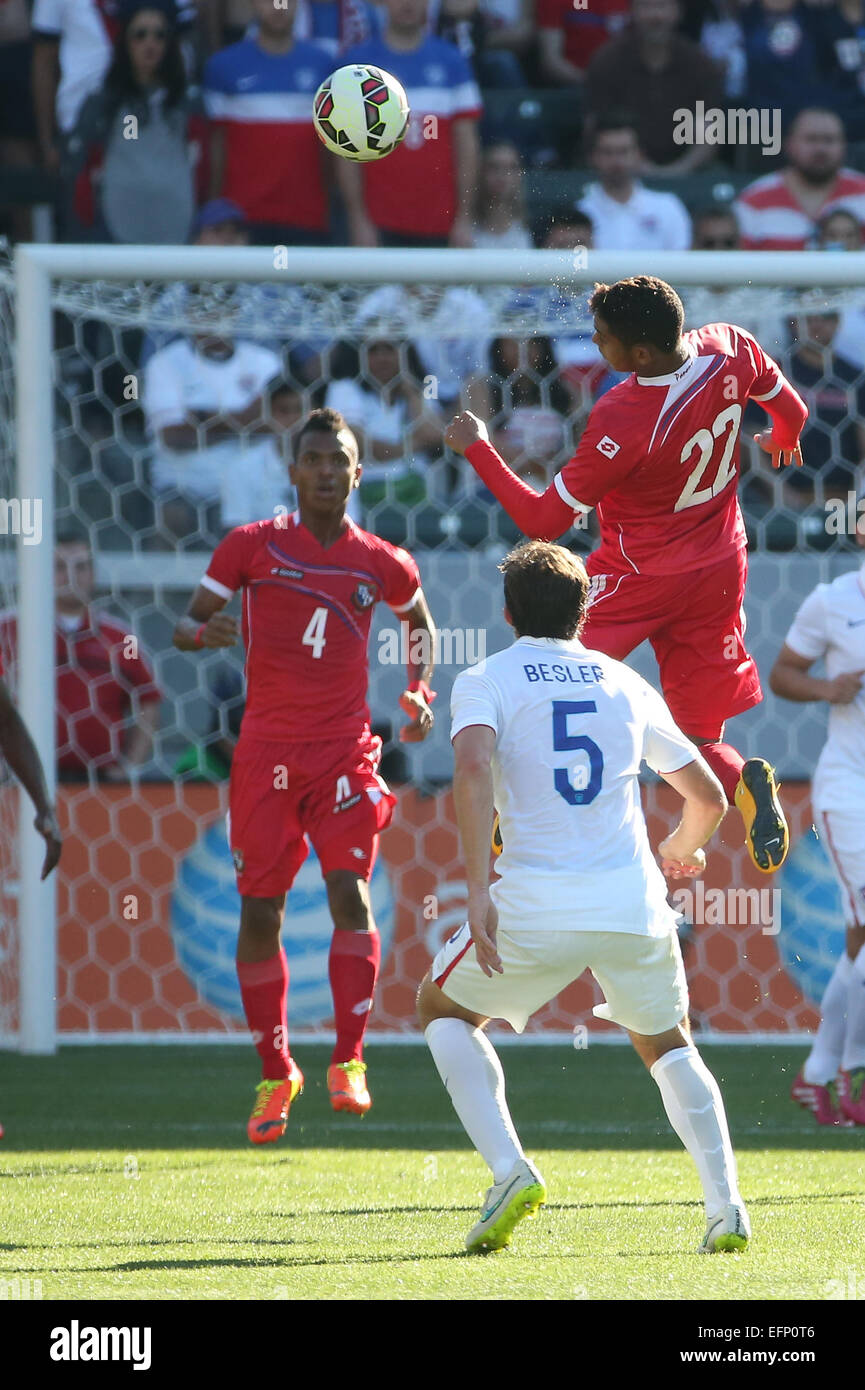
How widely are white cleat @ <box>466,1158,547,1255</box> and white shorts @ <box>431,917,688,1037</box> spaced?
12.4 inches

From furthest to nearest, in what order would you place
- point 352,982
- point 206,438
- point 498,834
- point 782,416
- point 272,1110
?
1. point 206,438
2. point 352,982
3. point 272,1110
4. point 782,416
5. point 498,834

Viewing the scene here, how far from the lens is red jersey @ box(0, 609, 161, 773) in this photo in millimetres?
8867

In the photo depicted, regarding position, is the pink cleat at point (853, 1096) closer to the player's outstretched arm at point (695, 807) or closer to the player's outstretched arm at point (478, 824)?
the player's outstretched arm at point (695, 807)

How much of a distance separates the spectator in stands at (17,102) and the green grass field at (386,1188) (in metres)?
5.73

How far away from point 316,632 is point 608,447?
1.76m

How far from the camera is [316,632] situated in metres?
6.50

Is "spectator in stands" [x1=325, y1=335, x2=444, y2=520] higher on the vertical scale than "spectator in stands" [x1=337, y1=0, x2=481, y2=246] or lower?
lower

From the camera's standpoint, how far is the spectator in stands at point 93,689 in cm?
884

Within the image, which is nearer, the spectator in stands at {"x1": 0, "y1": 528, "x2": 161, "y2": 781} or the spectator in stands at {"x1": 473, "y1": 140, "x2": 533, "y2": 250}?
the spectator in stands at {"x1": 0, "y1": 528, "x2": 161, "y2": 781}

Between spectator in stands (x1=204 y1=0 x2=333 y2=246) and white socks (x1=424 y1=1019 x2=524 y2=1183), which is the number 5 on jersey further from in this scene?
spectator in stands (x1=204 y1=0 x2=333 y2=246)

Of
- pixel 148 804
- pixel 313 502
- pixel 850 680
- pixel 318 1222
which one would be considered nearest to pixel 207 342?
pixel 148 804

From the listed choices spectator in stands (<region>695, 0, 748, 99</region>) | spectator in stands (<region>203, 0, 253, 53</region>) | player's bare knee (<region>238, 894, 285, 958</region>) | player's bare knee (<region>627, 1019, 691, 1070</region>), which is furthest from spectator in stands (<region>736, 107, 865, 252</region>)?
player's bare knee (<region>627, 1019, 691, 1070</region>)

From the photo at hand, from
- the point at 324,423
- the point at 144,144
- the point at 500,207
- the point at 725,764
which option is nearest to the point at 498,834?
the point at 725,764

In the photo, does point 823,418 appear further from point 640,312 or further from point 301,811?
point 640,312
